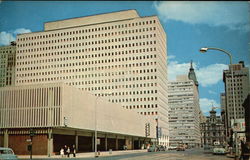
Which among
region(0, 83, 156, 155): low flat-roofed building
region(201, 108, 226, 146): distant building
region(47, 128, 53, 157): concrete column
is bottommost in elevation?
region(201, 108, 226, 146): distant building

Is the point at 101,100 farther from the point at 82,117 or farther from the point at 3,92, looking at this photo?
the point at 3,92

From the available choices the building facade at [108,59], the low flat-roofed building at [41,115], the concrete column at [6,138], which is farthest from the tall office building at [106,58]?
the concrete column at [6,138]

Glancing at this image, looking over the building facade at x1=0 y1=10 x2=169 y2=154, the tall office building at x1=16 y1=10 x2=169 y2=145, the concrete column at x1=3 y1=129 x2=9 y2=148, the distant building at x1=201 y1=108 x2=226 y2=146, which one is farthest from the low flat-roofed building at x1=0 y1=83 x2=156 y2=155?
the distant building at x1=201 y1=108 x2=226 y2=146

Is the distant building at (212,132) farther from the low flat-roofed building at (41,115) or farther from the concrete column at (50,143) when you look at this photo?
the concrete column at (50,143)

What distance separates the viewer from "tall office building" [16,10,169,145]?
445ft

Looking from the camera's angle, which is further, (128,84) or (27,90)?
(128,84)

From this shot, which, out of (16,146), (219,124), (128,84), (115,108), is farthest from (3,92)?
Answer: (219,124)

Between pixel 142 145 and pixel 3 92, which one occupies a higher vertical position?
pixel 3 92

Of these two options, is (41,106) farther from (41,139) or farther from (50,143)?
(50,143)

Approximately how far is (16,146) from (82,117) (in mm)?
12922

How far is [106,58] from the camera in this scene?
140 metres

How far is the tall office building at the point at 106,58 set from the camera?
135500 mm

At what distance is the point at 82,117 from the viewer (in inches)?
2373

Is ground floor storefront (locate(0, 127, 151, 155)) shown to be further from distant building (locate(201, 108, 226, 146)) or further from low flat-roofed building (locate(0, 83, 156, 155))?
distant building (locate(201, 108, 226, 146))
